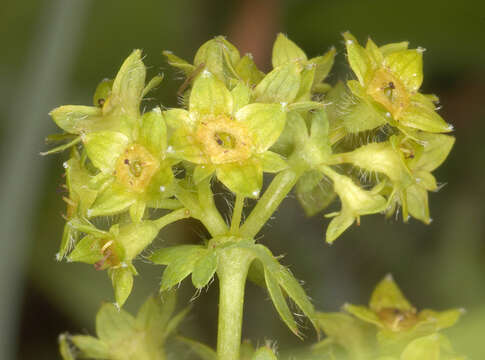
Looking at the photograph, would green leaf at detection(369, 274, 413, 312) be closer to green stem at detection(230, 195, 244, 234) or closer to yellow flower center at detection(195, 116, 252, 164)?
green stem at detection(230, 195, 244, 234)

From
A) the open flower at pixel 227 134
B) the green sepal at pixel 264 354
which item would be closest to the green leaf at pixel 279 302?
the green sepal at pixel 264 354

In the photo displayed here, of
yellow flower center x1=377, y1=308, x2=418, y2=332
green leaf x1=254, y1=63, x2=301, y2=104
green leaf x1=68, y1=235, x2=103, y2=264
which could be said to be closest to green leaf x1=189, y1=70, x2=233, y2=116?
green leaf x1=254, y1=63, x2=301, y2=104

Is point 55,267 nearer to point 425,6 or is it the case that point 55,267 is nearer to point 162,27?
point 162,27

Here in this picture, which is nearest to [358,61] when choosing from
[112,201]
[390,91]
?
[390,91]

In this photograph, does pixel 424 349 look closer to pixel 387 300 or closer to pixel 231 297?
pixel 387 300

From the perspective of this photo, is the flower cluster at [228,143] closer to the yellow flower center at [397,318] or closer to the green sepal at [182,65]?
the green sepal at [182,65]

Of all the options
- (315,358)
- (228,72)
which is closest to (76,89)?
(228,72)
